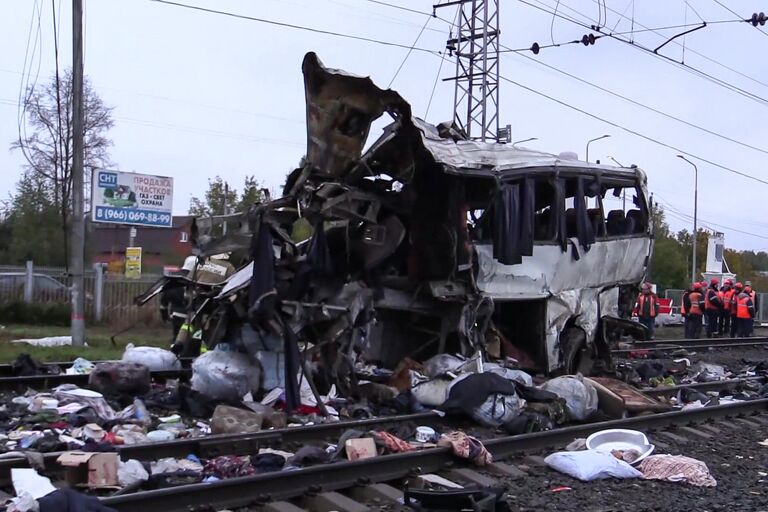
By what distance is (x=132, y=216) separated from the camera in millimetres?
27406

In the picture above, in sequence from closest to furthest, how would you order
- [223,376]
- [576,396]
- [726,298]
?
[223,376] → [576,396] → [726,298]

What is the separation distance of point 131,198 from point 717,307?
18.1 meters

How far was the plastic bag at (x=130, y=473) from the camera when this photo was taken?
20.1 ft

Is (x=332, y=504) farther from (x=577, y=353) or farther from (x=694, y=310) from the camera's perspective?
(x=694, y=310)

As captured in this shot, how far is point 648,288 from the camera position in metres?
24.1

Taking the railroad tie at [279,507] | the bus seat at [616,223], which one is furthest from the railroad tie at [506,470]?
the bus seat at [616,223]

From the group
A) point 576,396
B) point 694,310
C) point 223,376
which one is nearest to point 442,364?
point 576,396

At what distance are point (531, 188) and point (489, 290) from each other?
1.46 meters

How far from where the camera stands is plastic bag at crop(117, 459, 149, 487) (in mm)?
6125

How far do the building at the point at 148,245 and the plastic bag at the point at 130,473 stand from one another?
101 feet

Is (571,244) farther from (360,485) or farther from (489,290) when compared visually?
(360,485)

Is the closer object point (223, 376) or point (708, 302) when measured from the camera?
point (223, 376)

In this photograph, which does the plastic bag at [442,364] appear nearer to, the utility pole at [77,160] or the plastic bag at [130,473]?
the plastic bag at [130,473]

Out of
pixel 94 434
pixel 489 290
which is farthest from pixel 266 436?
pixel 489 290
